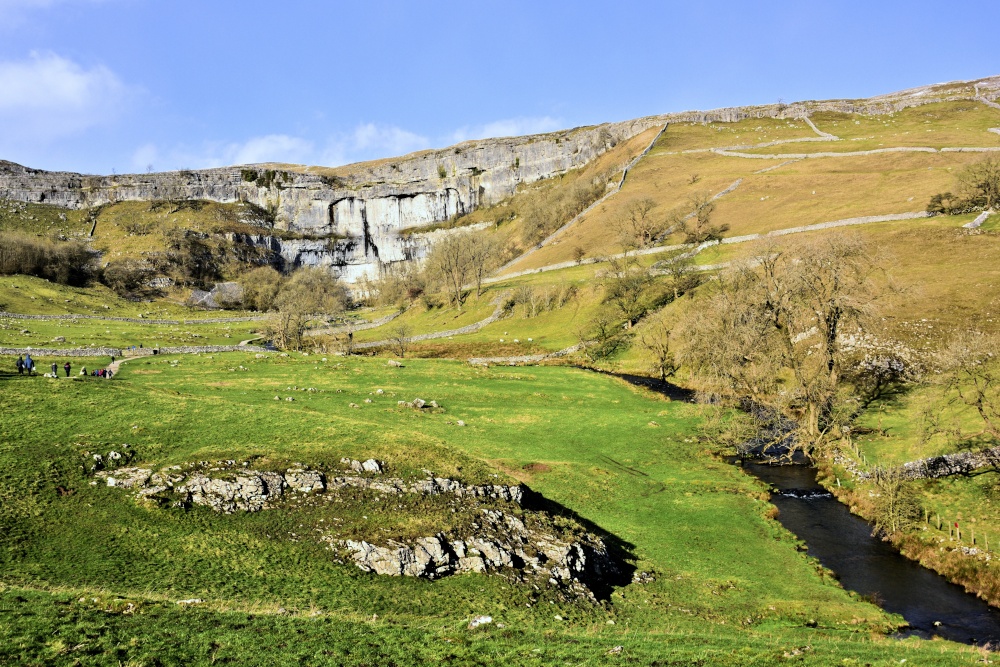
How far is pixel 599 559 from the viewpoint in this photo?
81.9 ft

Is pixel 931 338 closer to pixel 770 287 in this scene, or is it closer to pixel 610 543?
pixel 770 287

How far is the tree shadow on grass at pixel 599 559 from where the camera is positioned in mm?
23797

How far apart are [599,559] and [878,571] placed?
15.8 meters

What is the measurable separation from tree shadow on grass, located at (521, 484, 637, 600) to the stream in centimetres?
1095

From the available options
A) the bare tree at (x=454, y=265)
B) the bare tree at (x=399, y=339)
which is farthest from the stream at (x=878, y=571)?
the bare tree at (x=454, y=265)

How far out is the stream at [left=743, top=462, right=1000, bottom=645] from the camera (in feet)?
78.0

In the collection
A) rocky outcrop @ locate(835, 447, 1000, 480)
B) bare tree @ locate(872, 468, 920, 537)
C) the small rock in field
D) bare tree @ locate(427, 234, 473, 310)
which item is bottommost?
bare tree @ locate(872, 468, 920, 537)

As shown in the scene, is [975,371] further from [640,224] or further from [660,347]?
[640,224]

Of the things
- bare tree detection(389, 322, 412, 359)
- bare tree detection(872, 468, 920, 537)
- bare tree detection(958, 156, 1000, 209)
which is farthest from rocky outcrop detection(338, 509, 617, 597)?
bare tree detection(958, 156, 1000, 209)

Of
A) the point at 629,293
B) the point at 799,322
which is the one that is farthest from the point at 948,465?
the point at 629,293

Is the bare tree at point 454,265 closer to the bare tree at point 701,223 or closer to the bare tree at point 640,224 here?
the bare tree at point 640,224

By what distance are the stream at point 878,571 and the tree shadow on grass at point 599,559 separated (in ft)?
35.9

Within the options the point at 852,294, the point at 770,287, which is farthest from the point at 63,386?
the point at 852,294

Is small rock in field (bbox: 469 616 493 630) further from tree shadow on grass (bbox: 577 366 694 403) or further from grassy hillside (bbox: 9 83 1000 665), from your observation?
tree shadow on grass (bbox: 577 366 694 403)
